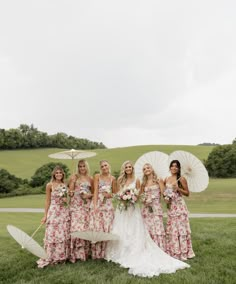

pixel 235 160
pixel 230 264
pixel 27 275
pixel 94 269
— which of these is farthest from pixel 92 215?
pixel 235 160

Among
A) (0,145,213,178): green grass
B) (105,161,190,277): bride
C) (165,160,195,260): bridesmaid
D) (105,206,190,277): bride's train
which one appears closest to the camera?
(105,206,190,277): bride's train

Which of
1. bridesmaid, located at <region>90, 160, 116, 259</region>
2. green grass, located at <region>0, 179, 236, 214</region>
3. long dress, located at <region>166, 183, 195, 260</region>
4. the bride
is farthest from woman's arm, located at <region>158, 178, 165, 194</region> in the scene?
green grass, located at <region>0, 179, 236, 214</region>

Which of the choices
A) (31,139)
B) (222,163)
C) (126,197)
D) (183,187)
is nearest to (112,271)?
(126,197)

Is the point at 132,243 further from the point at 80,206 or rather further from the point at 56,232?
the point at 56,232

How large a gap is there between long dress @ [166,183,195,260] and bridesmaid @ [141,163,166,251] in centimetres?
17

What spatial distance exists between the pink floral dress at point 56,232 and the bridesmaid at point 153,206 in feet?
5.69

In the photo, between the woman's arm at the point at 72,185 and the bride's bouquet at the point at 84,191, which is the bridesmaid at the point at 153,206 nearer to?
the bride's bouquet at the point at 84,191

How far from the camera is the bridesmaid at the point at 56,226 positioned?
25.2 feet

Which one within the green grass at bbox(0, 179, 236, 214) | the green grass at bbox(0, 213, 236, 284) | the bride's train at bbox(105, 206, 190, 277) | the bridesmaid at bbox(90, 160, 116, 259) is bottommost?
the green grass at bbox(0, 179, 236, 214)

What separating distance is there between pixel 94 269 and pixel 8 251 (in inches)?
141

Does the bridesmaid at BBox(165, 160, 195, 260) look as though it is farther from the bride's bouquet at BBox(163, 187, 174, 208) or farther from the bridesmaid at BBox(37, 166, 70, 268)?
the bridesmaid at BBox(37, 166, 70, 268)

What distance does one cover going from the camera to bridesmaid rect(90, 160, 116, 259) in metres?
7.88

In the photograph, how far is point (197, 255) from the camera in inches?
325

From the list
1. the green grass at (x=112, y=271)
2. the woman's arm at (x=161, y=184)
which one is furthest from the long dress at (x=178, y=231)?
the green grass at (x=112, y=271)
